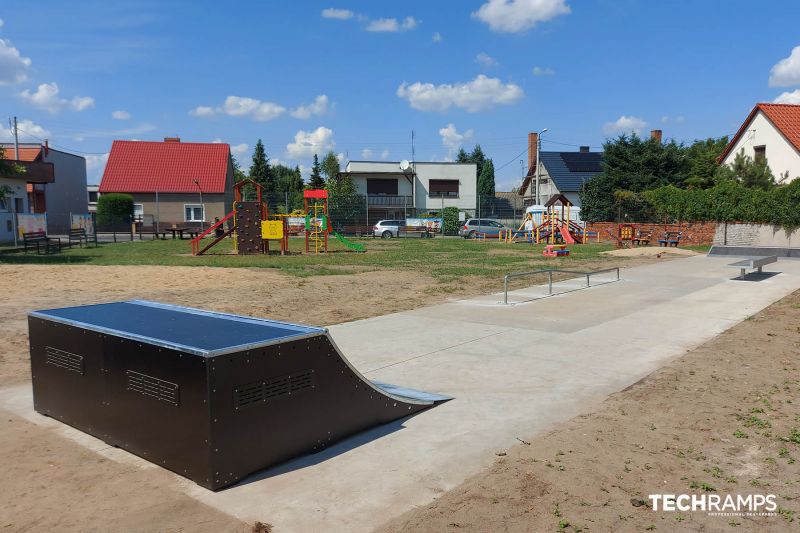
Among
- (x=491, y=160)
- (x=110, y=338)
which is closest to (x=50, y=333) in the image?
(x=110, y=338)

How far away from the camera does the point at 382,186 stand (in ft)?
215

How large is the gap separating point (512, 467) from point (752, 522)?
1599mm

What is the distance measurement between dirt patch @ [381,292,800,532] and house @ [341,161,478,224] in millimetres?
57979

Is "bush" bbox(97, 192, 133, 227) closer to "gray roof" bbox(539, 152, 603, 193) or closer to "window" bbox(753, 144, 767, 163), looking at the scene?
"gray roof" bbox(539, 152, 603, 193)

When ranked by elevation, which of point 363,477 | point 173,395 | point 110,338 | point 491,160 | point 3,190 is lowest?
point 363,477

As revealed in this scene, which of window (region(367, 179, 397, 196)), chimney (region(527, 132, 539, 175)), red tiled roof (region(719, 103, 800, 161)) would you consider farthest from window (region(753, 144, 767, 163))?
window (region(367, 179, 397, 196))

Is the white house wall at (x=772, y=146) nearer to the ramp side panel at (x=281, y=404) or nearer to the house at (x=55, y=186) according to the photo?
the ramp side panel at (x=281, y=404)

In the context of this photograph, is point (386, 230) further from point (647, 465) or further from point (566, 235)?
point (647, 465)

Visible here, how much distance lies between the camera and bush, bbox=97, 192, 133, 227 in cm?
5047

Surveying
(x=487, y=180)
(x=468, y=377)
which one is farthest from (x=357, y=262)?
(x=487, y=180)

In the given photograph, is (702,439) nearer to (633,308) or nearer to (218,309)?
(633,308)

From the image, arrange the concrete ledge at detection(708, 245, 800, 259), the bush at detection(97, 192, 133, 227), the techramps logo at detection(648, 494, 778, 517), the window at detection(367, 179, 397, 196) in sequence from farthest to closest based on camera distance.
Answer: the window at detection(367, 179, 397, 196)
the bush at detection(97, 192, 133, 227)
the concrete ledge at detection(708, 245, 800, 259)
the techramps logo at detection(648, 494, 778, 517)

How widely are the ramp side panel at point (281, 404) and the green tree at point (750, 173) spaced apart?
35.2 metres

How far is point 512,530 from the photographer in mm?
3631
